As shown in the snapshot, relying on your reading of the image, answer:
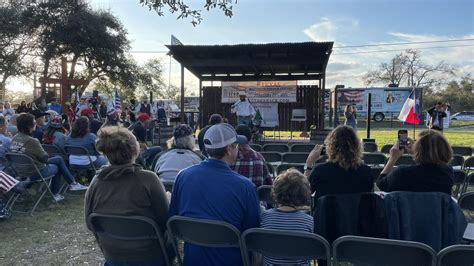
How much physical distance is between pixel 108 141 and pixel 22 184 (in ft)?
10.8

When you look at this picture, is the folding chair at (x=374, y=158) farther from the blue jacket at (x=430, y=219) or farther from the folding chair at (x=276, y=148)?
the blue jacket at (x=430, y=219)

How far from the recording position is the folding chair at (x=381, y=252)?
78.6 inches

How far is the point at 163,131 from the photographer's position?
13844 millimetres

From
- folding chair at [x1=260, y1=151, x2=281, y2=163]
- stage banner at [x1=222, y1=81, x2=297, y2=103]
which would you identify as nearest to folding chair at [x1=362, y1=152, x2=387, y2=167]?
folding chair at [x1=260, y1=151, x2=281, y2=163]

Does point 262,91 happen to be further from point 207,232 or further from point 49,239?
point 207,232

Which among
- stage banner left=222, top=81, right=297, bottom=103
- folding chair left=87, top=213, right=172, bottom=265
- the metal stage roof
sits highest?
the metal stage roof

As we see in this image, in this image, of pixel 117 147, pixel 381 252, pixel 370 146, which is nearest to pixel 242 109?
pixel 370 146

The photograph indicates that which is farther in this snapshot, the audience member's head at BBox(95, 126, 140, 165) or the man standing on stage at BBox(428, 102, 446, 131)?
the man standing on stage at BBox(428, 102, 446, 131)

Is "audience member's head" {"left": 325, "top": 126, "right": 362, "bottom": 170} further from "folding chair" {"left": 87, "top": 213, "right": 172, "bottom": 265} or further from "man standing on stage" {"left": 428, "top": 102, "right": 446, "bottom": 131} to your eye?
"man standing on stage" {"left": 428, "top": 102, "right": 446, "bottom": 131}

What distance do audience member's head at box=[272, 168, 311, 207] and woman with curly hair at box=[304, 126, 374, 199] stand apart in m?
0.45

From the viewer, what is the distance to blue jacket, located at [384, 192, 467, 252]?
2691 mm

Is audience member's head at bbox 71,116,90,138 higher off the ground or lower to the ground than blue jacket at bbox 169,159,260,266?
higher

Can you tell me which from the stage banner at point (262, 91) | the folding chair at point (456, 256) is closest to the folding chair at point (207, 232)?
the folding chair at point (456, 256)

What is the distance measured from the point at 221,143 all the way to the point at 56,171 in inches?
171
